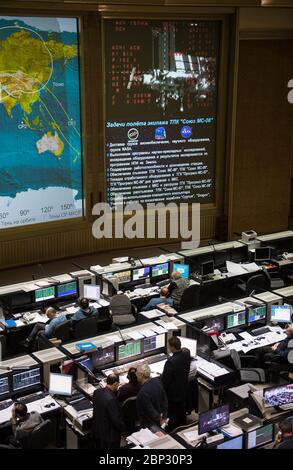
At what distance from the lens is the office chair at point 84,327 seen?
361 inches

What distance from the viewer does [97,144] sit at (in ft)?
43.0

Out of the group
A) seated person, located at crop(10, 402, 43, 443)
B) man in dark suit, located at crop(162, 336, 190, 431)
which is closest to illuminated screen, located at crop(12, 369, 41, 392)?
seated person, located at crop(10, 402, 43, 443)

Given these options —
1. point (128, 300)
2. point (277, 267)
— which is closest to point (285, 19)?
point (277, 267)

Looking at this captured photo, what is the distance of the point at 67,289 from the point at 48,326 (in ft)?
5.13

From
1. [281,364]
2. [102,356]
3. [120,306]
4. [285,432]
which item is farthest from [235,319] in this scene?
[285,432]

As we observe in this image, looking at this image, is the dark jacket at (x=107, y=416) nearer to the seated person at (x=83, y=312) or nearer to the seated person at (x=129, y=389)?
the seated person at (x=129, y=389)

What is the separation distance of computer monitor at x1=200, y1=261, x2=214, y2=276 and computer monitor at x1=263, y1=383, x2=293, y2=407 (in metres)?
4.51

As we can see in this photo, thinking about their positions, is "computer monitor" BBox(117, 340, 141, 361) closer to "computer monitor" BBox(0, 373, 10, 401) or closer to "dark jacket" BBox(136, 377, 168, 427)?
"dark jacket" BBox(136, 377, 168, 427)

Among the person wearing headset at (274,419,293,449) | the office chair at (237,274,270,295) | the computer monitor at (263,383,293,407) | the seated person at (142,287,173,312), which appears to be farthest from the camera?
the office chair at (237,274,270,295)

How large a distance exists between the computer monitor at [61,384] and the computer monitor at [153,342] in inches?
47.6

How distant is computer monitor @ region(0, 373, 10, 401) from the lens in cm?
722

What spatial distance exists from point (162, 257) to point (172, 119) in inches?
139

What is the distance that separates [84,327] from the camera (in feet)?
30.4

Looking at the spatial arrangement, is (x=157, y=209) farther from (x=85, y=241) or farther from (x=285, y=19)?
(x=285, y=19)
